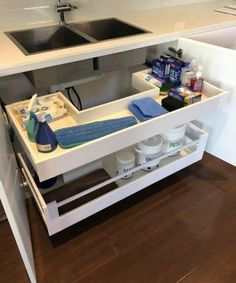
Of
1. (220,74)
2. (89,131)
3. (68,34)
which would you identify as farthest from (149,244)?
(68,34)

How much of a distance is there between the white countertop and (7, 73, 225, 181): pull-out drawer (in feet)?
0.63

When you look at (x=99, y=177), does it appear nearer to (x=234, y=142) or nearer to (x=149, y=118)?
(x=149, y=118)

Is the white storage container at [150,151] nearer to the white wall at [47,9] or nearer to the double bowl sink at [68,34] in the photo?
the double bowl sink at [68,34]

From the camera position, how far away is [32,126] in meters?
0.99

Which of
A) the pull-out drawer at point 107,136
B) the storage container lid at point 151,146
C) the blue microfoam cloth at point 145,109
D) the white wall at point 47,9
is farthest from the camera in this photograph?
the white wall at point 47,9

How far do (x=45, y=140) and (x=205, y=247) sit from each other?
0.96 m

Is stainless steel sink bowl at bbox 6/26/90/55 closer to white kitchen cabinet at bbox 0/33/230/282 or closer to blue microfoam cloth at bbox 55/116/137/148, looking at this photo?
white kitchen cabinet at bbox 0/33/230/282

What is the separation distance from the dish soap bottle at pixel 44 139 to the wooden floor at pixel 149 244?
625 millimetres

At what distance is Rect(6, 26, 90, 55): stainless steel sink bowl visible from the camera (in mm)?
1569

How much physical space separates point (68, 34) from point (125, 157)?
2.85 ft

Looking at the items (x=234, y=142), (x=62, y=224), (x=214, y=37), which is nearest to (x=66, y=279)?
(x=62, y=224)

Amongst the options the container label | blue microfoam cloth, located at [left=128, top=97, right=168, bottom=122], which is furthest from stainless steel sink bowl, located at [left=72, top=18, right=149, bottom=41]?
the container label

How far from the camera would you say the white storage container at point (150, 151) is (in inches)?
57.1

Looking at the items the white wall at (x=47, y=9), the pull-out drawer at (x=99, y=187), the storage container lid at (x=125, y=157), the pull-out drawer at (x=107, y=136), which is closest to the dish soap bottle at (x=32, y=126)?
the pull-out drawer at (x=107, y=136)
